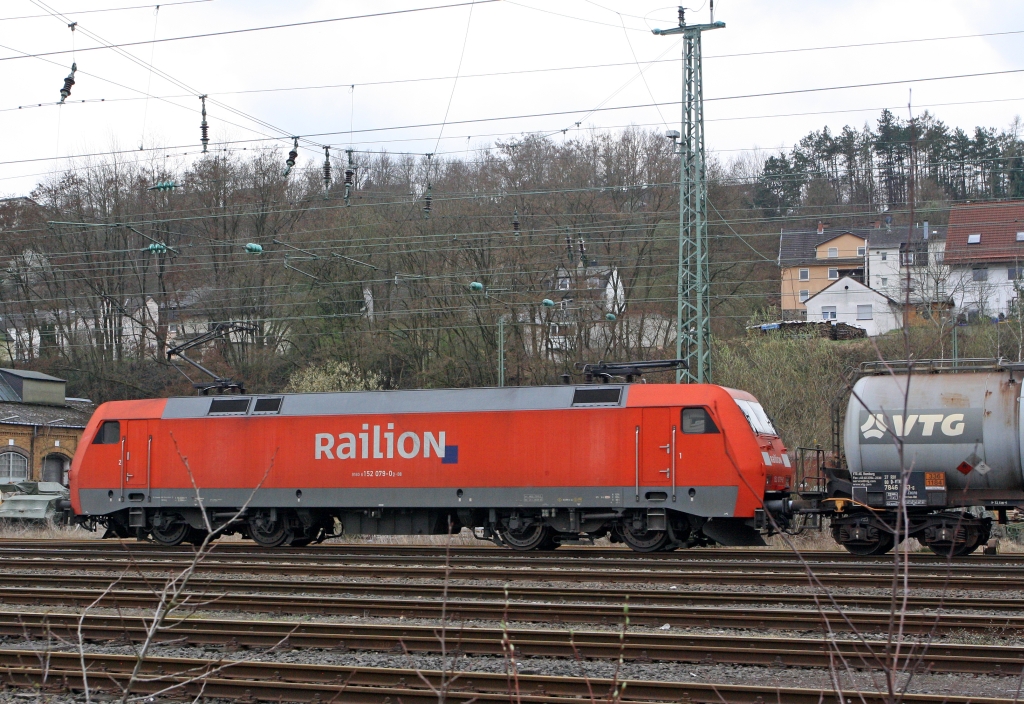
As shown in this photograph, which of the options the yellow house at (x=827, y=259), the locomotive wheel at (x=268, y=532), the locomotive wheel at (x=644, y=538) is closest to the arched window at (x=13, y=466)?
the locomotive wheel at (x=268, y=532)

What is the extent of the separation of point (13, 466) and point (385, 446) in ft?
109

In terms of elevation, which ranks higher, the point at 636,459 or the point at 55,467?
the point at 636,459

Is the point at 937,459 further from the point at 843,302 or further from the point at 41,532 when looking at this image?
the point at 843,302

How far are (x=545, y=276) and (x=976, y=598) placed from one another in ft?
103

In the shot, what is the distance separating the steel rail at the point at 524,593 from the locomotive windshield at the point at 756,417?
488 cm

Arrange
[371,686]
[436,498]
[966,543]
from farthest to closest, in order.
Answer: [436,498] → [966,543] → [371,686]

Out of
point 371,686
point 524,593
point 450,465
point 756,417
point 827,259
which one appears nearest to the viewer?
point 371,686

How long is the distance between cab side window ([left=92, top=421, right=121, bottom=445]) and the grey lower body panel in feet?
3.35

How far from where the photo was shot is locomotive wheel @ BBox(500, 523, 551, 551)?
58.7ft

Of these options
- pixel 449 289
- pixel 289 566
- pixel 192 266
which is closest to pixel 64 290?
pixel 192 266

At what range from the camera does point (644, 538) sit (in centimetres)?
1727

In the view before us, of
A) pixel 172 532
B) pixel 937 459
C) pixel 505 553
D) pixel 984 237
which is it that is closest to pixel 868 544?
pixel 937 459

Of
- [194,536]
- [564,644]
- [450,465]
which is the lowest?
[194,536]

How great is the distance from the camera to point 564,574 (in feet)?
46.0
